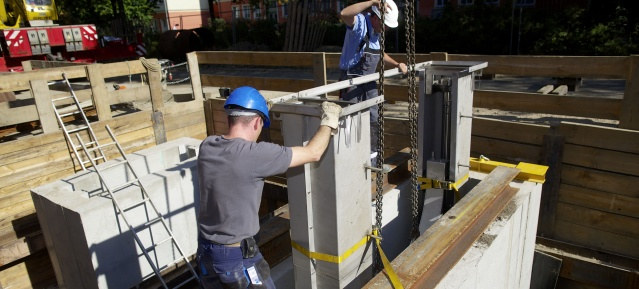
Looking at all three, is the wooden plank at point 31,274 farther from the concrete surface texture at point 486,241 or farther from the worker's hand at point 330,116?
the worker's hand at point 330,116

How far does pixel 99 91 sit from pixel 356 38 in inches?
166

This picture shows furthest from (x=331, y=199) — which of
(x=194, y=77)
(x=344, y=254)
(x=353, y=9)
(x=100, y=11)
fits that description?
(x=100, y=11)

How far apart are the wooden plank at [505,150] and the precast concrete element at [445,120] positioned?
837 millimetres

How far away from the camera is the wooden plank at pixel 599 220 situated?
4617 millimetres

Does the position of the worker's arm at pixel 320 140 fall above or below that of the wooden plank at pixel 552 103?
above

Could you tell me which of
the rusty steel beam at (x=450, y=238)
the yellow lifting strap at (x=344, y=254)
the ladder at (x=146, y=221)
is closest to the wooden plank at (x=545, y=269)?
the rusty steel beam at (x=450, y=238)

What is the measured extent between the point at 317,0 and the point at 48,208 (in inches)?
724

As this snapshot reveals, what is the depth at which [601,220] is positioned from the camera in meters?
4.78

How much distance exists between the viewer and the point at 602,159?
4691 mm

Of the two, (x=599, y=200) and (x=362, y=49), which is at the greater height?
(x=362, y=49)

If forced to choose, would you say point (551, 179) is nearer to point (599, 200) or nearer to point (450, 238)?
point (599, 200)

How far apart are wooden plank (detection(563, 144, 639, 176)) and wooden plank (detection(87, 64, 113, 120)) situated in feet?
21.2

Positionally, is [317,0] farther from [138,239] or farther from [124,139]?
[138,239]

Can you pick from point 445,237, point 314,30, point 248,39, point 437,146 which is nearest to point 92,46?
point 314,30
